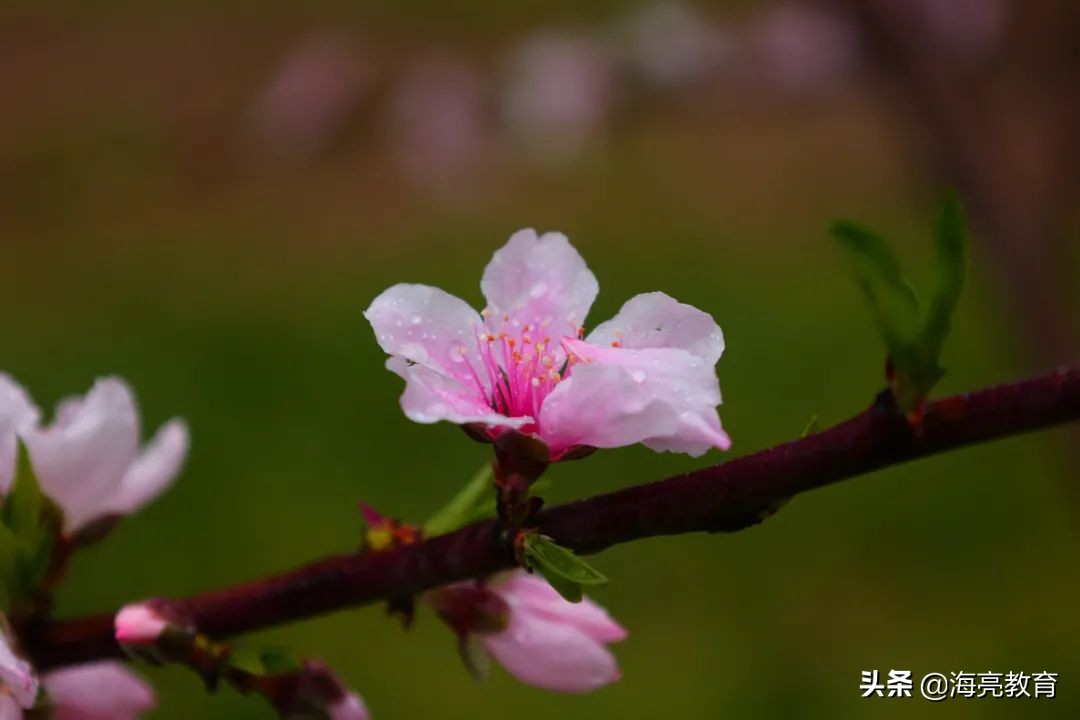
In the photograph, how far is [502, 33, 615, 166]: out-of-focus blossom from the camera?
1600mm

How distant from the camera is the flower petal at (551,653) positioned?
0.33 metres

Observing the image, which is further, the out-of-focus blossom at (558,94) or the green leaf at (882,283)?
the out-of-focus blossom at (558,94)

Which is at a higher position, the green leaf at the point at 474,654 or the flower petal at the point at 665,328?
the flower petal at the point at 665,328

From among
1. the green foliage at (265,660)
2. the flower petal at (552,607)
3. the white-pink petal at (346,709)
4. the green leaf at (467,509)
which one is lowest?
the white-pink petal at (346,709)

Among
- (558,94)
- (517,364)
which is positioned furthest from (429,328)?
(558,94)

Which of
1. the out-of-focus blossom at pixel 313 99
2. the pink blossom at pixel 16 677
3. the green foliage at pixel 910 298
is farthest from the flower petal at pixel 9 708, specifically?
the out-of-focus blossom at pixel 313 99

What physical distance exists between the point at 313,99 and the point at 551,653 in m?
1.79

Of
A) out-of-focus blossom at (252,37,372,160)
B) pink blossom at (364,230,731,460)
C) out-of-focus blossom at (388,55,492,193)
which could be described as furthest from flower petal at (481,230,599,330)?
out-of-focus blossom at (252,37,372,160)

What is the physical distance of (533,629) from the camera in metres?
0.33

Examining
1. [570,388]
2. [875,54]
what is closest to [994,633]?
[875,54]

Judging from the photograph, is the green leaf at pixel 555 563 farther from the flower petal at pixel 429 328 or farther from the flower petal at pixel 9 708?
the flower petal at pixel 9 708

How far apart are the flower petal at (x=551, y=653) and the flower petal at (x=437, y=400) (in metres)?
0.08

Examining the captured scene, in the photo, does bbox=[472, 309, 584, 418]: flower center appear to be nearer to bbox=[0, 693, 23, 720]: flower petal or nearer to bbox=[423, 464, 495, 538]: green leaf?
bbox=[423, 464, 495, 538]: green leaf

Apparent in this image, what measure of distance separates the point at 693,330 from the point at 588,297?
0.05 m
